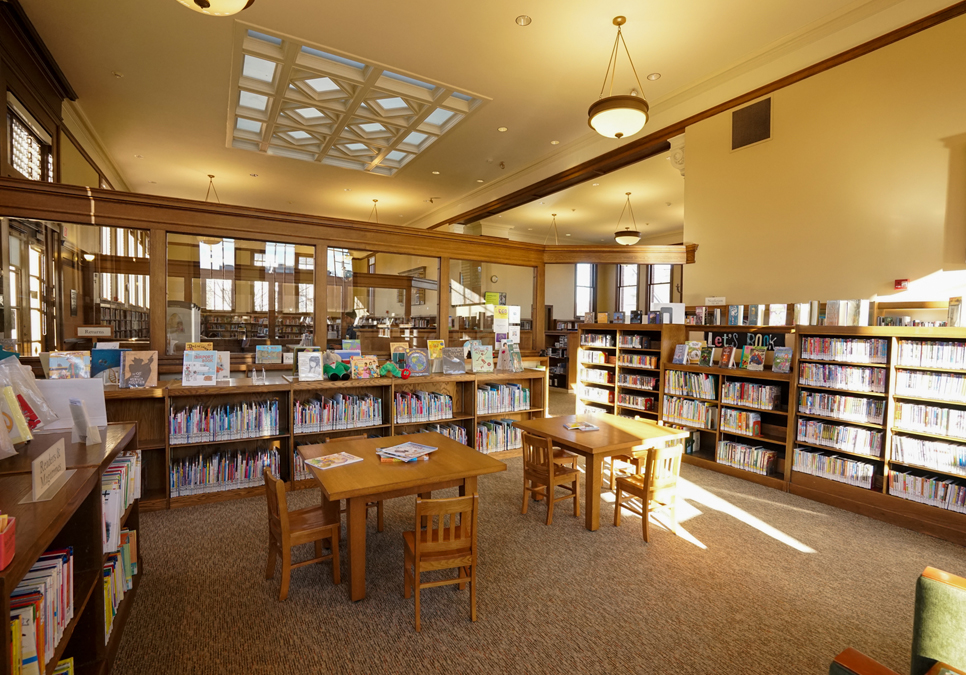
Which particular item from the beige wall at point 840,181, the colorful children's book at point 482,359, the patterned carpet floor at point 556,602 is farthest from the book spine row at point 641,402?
the patterned carpet floor at point 556,602

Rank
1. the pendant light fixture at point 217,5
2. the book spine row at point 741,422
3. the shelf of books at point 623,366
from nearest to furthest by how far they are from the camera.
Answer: the pendant light fixture at point 217,5
the book spine row at point 741,422
the shelf of books at point 623,366

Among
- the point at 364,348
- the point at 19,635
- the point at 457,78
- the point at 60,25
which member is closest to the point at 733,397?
the point at 364,348

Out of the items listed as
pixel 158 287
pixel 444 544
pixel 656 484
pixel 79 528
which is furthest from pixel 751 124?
pixel 79 528

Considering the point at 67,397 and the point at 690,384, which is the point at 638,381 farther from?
the point at 67,397

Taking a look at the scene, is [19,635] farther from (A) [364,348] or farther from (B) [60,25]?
(B) [60,25]

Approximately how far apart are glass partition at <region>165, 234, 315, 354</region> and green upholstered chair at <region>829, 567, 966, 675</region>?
5.28 m

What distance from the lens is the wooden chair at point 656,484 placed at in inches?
146

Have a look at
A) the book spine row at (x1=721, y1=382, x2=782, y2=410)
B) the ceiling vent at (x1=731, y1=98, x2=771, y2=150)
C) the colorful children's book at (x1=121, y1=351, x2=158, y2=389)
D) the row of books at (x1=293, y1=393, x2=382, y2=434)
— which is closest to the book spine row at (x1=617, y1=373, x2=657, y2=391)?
the book spine row at (x1=721, y1=382, x2=782, y2=410)

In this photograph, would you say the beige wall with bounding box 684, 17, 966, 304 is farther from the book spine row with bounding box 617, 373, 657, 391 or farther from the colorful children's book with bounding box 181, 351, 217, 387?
the colorful children's book with bounding box 181, 351, 217, 387

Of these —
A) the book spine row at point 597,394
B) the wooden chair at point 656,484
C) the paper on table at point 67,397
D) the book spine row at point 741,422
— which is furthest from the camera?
the book spine row at point 597,394

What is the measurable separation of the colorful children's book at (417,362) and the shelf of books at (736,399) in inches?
128

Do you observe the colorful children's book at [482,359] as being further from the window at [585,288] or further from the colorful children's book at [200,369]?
the window at [585,288]

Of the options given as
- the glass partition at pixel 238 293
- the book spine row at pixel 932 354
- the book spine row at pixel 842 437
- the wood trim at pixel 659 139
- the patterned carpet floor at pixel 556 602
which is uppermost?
the wood trim at pixel 659 139

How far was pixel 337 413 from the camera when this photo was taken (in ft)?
16.0
